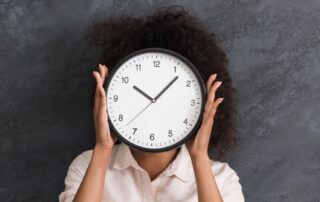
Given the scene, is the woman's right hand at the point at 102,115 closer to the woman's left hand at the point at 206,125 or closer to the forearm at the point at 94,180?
the forearm at the point at 94,180

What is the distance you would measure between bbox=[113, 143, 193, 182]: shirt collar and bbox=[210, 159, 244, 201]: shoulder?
0.08 metres

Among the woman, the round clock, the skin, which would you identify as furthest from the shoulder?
the round clock

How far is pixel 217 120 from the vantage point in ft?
6.10

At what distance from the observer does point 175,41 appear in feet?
5.64

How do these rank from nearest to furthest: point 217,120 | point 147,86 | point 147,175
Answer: point 147,86, point 147,175, point 217,120

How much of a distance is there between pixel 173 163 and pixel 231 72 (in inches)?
14.6

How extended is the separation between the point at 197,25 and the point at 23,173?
77cm

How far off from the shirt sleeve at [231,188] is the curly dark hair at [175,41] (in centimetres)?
14

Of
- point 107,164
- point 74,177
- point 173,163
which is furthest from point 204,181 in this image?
point 74,177

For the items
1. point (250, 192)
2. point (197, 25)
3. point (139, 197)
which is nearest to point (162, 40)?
point (197, 25)

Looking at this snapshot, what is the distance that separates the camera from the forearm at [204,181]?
5.34ft

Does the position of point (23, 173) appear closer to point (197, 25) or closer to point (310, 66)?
point (197, 25)

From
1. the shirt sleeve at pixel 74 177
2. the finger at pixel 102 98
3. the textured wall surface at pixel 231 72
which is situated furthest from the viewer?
the textured wall surface at pixel 231 72

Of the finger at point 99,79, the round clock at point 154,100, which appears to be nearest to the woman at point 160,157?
the round clock at point 154,100
